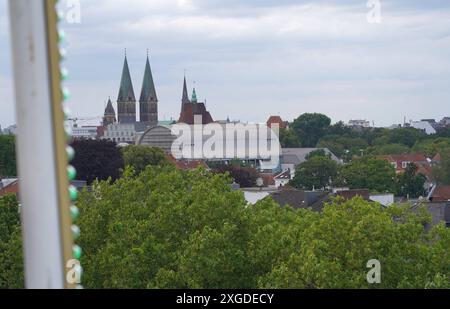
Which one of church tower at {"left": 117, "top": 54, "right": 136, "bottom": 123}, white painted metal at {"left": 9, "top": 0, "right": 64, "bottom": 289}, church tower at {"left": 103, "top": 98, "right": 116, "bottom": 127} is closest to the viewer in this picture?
white painted metal at {"left": 9, "top": 0, "right": 64, "bottom": 289}

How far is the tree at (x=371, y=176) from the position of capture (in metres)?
56.2

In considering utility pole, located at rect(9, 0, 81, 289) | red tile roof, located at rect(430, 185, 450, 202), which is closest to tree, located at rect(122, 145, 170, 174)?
red tile roof, located at rect(430, 185, 450, 202)

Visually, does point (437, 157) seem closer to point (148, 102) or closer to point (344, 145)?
point (344, 145)

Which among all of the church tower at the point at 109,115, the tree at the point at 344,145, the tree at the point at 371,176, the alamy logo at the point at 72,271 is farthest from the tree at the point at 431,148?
the alamy logo at the point at 72,271

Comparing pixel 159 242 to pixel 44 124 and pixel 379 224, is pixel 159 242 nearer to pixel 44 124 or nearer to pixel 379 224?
pixel 379 224

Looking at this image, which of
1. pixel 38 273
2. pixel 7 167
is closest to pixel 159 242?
pixel 38 273

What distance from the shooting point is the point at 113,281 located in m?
16.3

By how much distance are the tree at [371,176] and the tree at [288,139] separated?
2650cm

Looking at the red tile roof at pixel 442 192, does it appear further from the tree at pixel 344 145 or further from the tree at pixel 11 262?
the tree at pixel 11 262

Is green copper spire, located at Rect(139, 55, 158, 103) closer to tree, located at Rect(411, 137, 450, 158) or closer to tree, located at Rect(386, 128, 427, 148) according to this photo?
tree, located at Rect(386, 128, 427, 148)

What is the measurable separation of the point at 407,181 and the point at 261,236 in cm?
4179

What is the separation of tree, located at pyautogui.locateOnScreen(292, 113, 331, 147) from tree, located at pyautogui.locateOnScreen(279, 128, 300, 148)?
9.35 ft

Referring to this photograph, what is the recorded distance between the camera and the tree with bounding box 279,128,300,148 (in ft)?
279

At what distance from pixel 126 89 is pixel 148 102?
669 cm
